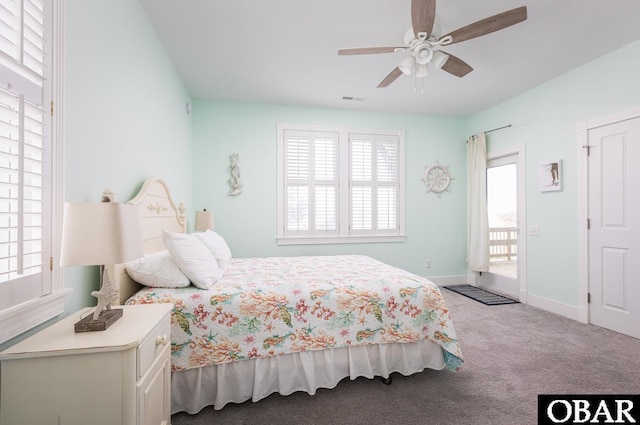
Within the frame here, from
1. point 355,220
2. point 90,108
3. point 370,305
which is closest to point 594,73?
point 355,220

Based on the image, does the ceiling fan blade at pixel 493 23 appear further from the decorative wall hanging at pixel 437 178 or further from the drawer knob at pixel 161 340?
the decorative wall hanging at pixel 437 178

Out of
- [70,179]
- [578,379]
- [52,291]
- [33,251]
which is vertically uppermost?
[70,179]

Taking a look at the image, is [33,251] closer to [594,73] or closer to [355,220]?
[355,220]

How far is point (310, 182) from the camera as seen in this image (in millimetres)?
4426

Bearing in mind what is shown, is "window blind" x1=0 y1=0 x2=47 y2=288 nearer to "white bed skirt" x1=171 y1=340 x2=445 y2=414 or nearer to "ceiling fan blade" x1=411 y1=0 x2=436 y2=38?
"white bed skirt" x1=171 y1=340 x2=445 y2=414

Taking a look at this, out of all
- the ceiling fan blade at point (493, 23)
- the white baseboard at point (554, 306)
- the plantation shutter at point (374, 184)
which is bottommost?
the white baseboard at point (554, 306)

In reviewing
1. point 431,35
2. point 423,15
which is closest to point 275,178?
point 431,35

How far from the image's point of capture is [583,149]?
3.24 metres

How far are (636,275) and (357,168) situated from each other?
3.28m

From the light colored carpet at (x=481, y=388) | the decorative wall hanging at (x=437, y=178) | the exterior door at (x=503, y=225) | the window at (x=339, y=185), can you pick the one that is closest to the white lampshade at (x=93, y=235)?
the light colored carpet at (x=481, y=388)

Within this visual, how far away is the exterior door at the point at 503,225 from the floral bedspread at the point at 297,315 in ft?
9.33

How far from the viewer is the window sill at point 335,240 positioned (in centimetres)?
434

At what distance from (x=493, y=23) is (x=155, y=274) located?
279 cm

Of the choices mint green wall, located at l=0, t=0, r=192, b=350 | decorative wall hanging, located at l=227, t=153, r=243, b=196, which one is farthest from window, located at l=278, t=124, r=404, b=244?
mint green wall, located at l=0, t=0, r=192, b=350
